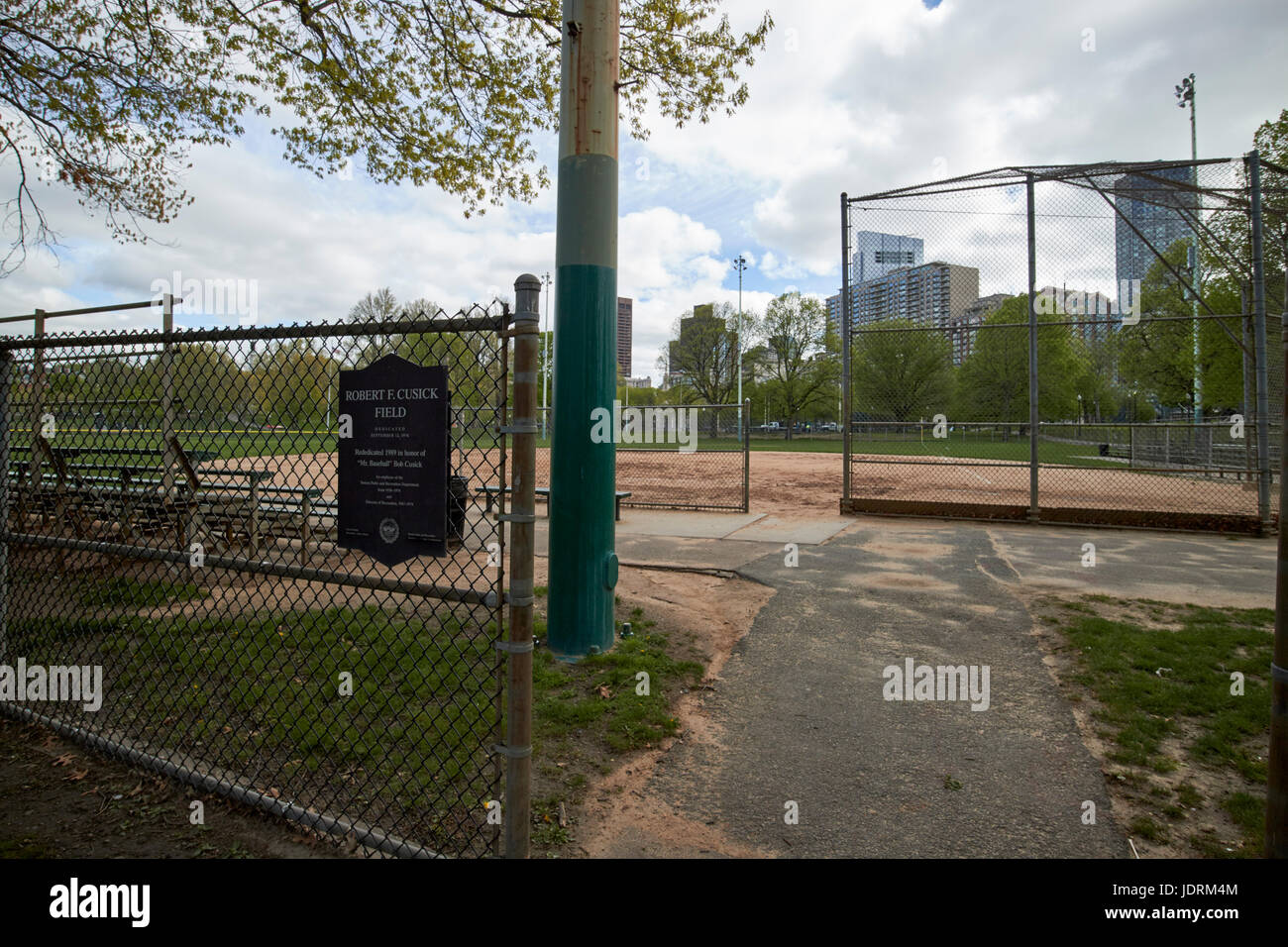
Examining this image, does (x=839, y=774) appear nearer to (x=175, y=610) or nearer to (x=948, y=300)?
(x=175, y=610)

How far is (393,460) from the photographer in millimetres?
2539

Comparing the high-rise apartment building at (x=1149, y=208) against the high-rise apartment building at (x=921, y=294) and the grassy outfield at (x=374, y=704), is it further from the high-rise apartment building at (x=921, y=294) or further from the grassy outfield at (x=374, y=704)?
the grassy outfield at (x=374, y=704)

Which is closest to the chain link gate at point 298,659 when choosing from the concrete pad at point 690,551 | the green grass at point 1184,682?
the concrete pad at point 690,551

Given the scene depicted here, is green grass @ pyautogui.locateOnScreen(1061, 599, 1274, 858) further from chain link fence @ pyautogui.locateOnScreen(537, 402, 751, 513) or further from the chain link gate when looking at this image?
chain link fence @ pyautogui.locateOnScreen(537, 402, 751, 513)

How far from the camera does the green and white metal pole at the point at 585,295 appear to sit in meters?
4.70

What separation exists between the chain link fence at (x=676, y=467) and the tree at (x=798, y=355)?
36895 millimetres

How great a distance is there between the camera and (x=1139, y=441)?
22969 mm

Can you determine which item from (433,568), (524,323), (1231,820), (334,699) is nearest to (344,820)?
(334,699)

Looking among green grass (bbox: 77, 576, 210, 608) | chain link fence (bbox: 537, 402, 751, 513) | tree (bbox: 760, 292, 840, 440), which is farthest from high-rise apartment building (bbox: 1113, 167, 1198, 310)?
tree (bbox: 760, 292, 840, 440)

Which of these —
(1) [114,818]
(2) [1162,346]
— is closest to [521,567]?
(1) [114,818]

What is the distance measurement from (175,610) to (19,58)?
6045 millimetres

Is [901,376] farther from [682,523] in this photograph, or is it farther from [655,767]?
[655,767]

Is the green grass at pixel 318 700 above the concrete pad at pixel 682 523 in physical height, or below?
below

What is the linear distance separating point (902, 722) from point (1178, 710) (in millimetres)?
1644
